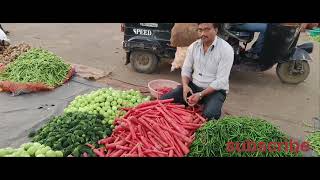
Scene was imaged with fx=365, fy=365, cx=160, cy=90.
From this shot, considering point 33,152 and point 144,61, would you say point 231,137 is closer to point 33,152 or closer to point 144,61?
point 33,152

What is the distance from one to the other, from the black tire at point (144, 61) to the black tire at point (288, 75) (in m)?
2.46

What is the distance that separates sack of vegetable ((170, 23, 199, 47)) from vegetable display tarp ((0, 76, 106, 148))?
1571 mm

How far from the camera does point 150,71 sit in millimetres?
7477

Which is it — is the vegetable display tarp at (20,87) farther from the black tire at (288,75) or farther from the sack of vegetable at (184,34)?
the black tire at (288,75)

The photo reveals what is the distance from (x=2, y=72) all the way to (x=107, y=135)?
10.3ft

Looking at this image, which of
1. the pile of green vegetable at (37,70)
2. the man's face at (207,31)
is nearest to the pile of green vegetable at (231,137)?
the man's face at (207,31)

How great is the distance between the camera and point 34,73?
20.4 feet

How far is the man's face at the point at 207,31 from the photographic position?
4430 millimetres

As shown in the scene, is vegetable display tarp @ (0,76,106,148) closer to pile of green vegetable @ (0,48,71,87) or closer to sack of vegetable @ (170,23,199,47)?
pile of green vegetable @ (0,48,71,87)

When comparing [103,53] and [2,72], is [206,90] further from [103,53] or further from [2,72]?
[103,53]

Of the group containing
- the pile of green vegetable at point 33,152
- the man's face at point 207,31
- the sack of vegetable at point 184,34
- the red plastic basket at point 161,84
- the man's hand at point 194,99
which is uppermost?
the man's face at point 207,31

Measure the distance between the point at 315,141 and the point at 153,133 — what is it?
2135 millimetres

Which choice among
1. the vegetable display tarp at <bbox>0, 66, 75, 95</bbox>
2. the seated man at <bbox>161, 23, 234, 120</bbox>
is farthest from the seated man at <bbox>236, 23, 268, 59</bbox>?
the vegetable display tarp at <bbox>0, 66, 75, 95</bbox>

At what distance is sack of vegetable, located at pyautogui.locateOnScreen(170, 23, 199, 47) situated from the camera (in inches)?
254
